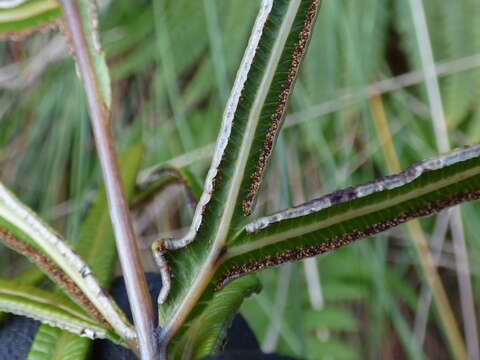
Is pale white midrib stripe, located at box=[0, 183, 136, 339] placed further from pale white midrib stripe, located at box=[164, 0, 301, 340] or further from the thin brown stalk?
the thin brown stalk

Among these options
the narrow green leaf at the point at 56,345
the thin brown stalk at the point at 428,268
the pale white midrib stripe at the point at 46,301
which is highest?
the thin brown stalk at the point at 428,268

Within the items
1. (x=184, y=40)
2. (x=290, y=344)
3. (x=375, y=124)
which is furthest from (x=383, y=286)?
(x=184, y=40)

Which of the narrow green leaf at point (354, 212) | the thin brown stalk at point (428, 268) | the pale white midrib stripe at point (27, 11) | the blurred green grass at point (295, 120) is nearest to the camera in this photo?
the narrow green leaf at point (354, 212)

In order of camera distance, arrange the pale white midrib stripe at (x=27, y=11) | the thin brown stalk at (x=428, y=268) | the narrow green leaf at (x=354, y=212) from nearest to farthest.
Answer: the narrow green leaf at (x=354, y=212), the pale white midrib stripe at (x=27, y=11), the thin brown stalk at (x=428, y=268)

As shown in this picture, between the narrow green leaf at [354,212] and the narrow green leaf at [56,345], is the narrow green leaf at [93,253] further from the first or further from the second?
the narrow green leaf at [354,212]

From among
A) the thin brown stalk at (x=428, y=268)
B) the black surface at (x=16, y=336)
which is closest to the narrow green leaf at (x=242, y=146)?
the black surface at (x=16, y=336)

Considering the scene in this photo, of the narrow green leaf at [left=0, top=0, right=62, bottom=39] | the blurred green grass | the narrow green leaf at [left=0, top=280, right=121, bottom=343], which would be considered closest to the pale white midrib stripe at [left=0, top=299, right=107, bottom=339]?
the narrow green leaf at [left=0, top=280, right=121, bottom=343]

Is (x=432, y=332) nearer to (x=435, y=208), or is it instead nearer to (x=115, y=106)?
(x=115, y=106)
